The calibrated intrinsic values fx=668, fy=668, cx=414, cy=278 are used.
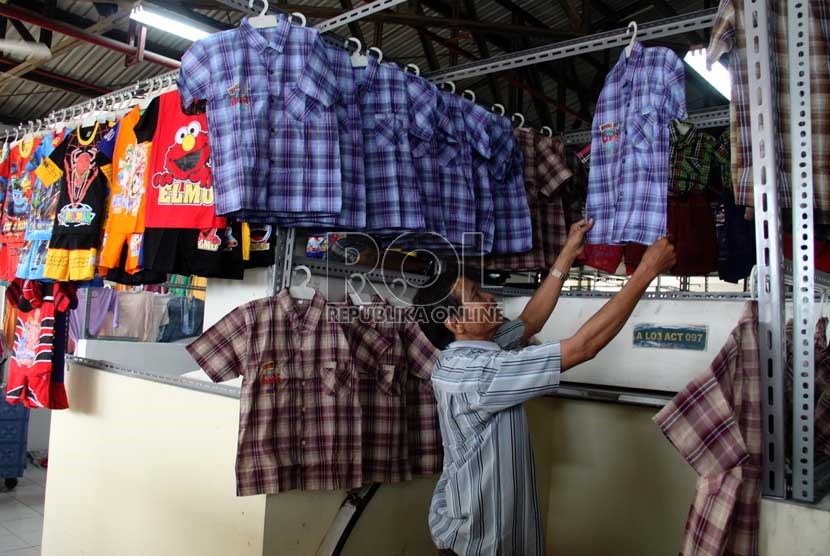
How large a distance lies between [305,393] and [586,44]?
5.60ft

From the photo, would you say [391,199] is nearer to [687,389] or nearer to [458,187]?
[458,187]

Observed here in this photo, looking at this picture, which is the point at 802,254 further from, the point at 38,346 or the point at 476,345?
the point at 38,346

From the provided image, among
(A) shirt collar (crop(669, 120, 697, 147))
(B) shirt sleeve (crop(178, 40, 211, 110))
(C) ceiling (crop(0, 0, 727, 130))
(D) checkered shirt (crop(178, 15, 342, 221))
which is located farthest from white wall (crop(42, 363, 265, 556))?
Result: (C) ceiling (crop(0, 0, 727, 130))

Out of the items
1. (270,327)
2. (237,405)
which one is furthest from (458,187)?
(237,405)

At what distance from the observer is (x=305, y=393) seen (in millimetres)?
2365

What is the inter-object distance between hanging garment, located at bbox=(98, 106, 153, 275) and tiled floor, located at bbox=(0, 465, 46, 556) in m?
2.51

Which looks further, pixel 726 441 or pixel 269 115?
pixel 269 115

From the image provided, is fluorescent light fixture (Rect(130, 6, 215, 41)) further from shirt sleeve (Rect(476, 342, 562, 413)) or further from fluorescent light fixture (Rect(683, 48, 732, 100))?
shirt sleeve (Rect(476, 342, 562, 413))

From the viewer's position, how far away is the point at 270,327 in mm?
2326

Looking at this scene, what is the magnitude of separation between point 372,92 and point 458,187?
→ 56 centimetres

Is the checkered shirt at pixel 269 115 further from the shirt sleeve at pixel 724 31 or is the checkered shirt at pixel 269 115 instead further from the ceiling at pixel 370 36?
the ceiling at pixel 370 36

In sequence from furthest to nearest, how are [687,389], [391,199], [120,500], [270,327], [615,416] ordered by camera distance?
[615,416], [120,500], [391,199], [270,327], [687,389]

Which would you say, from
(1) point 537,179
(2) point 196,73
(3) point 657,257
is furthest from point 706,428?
(1) point 537,179

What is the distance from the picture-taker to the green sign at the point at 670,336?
3162 millimetres
